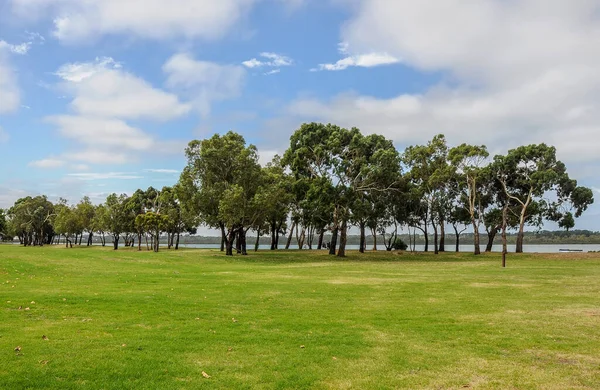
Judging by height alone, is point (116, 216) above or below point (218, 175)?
below

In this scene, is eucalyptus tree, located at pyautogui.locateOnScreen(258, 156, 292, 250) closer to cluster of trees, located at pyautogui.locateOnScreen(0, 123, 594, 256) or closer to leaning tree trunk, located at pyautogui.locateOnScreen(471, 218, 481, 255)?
cluster of trees, located at pyautogui.locateOnScreen(0, 123, 594, 256)

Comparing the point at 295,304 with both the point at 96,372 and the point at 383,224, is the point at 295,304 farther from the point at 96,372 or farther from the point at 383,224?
the point at 383,224

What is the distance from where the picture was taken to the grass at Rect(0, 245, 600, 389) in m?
7.93

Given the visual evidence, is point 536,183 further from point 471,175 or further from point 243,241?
point 243,241

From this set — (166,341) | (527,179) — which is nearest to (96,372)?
(166,341)

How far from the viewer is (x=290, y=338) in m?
10.7

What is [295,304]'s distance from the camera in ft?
51.6

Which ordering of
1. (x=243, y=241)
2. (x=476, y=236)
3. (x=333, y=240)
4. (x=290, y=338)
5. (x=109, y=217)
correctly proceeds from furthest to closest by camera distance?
1. (x=109, y=217)
2. (x=476, y=236)
3. (x=243, y=241)
4. (x=333, y=240)
5. (x=290, y=338)

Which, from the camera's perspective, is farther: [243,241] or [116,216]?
[116,216]

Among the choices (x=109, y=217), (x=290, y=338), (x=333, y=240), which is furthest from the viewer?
(x=109, y=217)

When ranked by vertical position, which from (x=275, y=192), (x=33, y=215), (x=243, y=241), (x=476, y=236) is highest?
(x=275, y=192)

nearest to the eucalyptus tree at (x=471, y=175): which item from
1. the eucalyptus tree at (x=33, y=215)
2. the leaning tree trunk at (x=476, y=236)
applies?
the leaning tree trunk at (x=476, y=236)

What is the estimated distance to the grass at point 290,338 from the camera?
26.0 ft

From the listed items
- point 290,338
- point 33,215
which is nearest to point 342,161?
point 290,338
